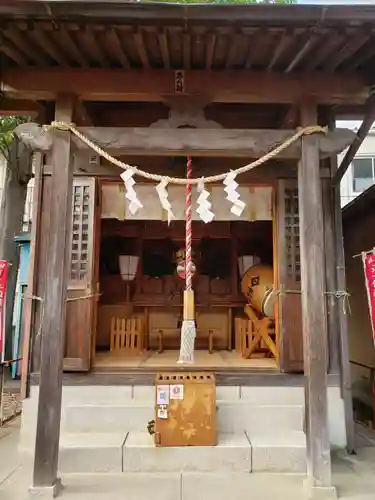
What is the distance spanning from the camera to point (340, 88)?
14.3 ft

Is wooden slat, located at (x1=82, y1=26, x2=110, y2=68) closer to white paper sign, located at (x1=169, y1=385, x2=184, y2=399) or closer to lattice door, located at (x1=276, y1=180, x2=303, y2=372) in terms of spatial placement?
lattice door, located at (x1=276, y1=180, x2=303, y2=372)

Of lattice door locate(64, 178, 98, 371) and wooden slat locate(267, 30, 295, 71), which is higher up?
wooden slat locate(267, 30, 295, 71)

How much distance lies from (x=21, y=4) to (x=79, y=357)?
13.2 ft

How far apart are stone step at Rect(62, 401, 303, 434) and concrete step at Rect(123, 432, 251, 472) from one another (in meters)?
0.54

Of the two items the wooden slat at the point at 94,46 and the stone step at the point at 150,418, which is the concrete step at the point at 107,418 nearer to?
the stone step at the point at 150,418

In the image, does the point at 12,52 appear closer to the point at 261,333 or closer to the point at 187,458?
the point at 187,458

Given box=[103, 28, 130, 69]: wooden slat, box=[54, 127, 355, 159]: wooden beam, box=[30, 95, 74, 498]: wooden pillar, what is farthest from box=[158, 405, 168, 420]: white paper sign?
box=[103, 28, 130, 69]: wooden slat

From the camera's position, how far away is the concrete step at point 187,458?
173 inches

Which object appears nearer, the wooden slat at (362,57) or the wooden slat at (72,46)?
the wooden slat at (72,46)

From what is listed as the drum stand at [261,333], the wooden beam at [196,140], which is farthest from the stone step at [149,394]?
the wooden beam at [196,140]

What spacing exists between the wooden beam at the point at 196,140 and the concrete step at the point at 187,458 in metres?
3.18

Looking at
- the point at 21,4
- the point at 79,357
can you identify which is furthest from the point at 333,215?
the point at 21,4

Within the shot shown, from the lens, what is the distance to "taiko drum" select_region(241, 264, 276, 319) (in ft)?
21.8

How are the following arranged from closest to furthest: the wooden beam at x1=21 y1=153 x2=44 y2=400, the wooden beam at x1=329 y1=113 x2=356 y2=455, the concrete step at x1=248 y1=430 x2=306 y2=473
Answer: the concrete step at x1=248 y1=430 x2=306 y2=473
the wooden beam at x1=329 y1=113 x2=356 y2=455
the wooden beam at x1=21 y1=153 x2=44 y2=400
